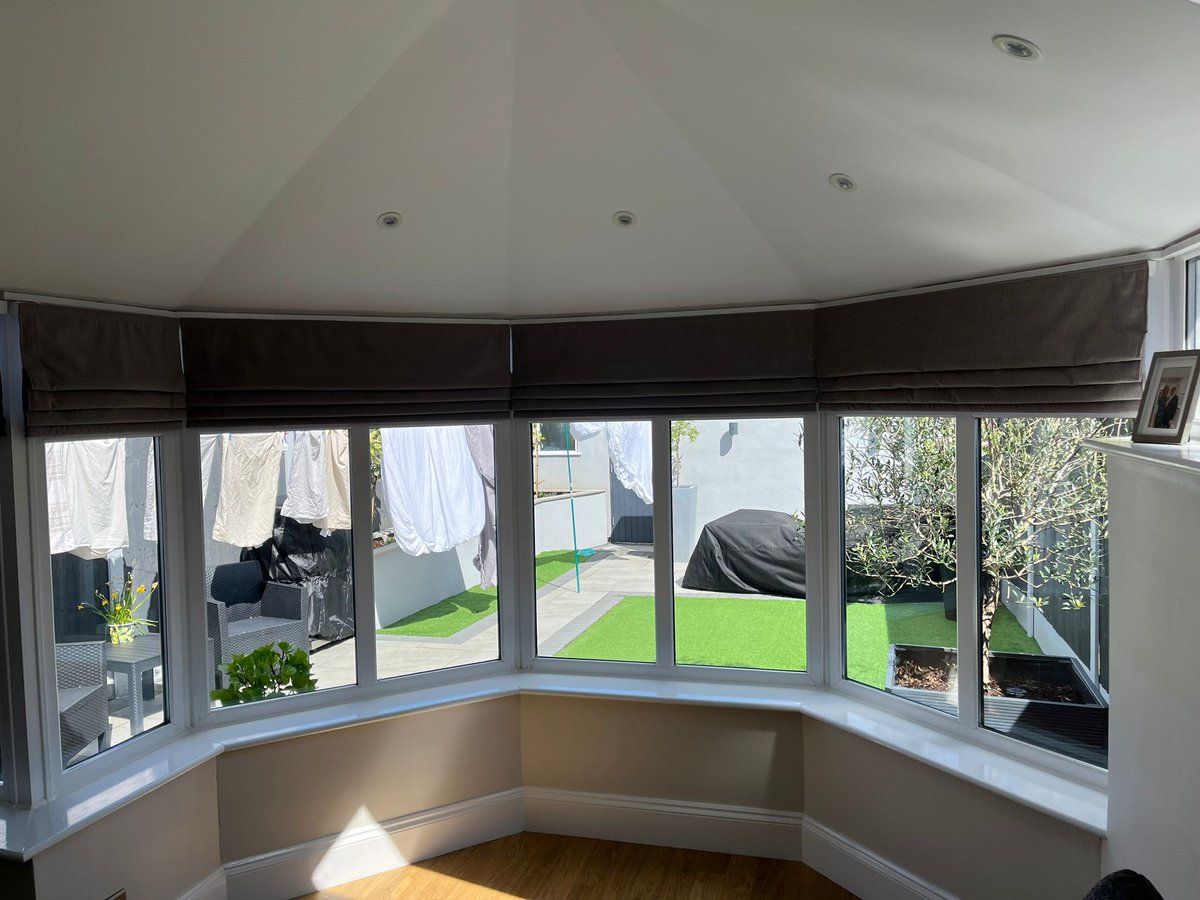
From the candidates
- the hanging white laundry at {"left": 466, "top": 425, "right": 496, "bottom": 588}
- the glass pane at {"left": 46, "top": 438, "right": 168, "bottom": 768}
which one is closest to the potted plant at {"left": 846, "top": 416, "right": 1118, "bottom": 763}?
the hanging white laundry at {"left": 466, "top": 425, "right": 496, "bottom": 588}

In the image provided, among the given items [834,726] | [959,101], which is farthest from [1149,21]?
[834,726]

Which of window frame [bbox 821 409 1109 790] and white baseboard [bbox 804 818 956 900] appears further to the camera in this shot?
white baseboard [bbox 804 818 956 900]

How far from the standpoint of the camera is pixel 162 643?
3570mm

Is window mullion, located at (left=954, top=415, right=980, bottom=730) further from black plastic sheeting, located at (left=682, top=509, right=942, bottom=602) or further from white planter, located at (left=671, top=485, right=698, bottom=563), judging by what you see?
white planter, located at (left=671, top=485, right=698, bottom=563)

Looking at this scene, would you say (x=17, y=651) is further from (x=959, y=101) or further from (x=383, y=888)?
(x=959, y=101)

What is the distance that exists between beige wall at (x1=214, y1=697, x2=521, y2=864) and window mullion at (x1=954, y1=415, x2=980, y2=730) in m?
1.93

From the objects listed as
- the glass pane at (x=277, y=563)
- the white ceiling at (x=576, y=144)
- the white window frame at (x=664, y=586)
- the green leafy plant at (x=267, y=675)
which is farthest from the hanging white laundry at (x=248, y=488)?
the white window frame at (x=664, y=586)

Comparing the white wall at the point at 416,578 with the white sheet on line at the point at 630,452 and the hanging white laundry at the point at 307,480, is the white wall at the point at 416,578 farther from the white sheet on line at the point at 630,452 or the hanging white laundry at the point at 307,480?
the white sheet on line at the point at 630,452

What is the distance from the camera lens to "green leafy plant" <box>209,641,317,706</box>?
3.75 m

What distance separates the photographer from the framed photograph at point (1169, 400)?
2.23m

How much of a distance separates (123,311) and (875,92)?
2.74 meters

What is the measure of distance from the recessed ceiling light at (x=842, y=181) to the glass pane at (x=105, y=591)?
2.80 metres

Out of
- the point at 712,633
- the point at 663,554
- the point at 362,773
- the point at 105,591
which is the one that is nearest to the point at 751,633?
the point at 712,633

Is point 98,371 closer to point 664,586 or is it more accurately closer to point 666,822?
point 664,586
